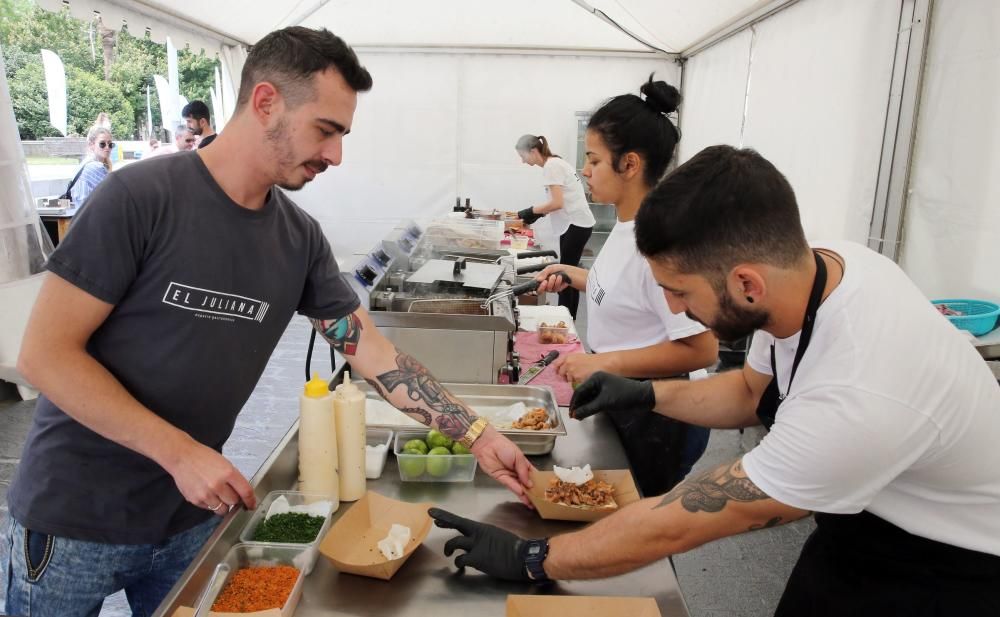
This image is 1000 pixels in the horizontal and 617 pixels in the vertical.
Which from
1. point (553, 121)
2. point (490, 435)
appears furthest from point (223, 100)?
point (490, 435)

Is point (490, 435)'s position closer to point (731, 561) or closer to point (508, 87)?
point (731, 561)

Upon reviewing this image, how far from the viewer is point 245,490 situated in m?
1.29

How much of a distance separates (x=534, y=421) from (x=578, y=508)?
41cm

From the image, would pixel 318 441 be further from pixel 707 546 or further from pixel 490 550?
pixel 707 546

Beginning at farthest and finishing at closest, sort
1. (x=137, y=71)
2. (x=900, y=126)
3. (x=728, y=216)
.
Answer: (x=137, y=71) < (x=900, y=126) < (x=728, y=216)

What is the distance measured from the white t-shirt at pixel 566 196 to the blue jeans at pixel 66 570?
210 inches

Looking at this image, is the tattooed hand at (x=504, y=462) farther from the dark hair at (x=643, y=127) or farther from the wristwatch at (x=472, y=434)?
the dark hair at (x=643, y=127)

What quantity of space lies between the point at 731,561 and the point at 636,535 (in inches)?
82.6

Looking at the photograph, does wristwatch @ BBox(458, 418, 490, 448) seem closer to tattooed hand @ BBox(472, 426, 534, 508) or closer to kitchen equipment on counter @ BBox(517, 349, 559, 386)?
tattooed hand @ BBox(472, 426, 534, 508)

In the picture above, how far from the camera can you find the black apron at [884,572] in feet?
3.98

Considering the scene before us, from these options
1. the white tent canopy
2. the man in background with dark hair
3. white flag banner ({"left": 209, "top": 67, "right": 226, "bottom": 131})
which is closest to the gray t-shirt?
the white tent canopy

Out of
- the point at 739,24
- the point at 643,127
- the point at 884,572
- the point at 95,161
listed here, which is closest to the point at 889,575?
the point at 884,572

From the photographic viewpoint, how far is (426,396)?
5.47ft

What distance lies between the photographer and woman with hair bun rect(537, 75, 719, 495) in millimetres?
2023
